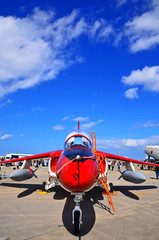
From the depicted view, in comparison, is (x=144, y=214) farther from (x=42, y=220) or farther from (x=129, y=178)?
(x=42, y=220)

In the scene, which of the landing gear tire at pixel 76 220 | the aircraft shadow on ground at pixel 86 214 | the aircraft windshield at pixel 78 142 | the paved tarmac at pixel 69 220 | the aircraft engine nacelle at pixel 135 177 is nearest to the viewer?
the landing gear tire at pixel 76 220

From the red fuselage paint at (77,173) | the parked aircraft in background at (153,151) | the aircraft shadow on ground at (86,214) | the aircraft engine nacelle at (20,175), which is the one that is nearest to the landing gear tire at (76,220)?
the aircraft shadow on ground at (86,214)

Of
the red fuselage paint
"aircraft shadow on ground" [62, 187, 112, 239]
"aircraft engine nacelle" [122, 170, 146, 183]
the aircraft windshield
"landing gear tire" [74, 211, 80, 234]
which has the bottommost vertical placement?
"aircraft shadow on ground" [62, 187, 112, 239]

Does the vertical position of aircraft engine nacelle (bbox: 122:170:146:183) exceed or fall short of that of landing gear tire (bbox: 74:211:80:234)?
it exceeds it

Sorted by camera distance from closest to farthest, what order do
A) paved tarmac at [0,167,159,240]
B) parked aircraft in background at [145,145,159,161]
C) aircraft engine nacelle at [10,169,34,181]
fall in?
paved tarmac at [0,167,159,240], aircraft engine nacelle at [10,169,34,181], parked aircraft in background at [145,145,159,161]

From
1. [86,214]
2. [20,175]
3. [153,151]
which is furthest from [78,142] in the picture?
[153,151]

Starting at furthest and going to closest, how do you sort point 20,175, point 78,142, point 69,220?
point 20,175 < point 69,220 < point 78,142

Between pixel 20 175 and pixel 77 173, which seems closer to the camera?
pixel 77 173

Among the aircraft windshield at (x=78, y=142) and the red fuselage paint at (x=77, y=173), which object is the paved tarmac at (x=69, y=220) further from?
the aircraft windshield at (x=78, y=142)

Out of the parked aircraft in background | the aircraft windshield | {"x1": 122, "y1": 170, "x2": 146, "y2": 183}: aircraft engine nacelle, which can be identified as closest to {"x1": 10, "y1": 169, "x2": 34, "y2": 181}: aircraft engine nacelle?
the aircraft windshield

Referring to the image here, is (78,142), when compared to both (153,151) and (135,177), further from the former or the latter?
(153,151)

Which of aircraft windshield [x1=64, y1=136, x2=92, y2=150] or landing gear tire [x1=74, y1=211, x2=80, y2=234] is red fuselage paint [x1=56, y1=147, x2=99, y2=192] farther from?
aircraft windshield [x1=64, y1=136, x2=92, y2=150]

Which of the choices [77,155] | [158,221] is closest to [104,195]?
[158,221]

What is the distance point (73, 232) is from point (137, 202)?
15.8 ft
